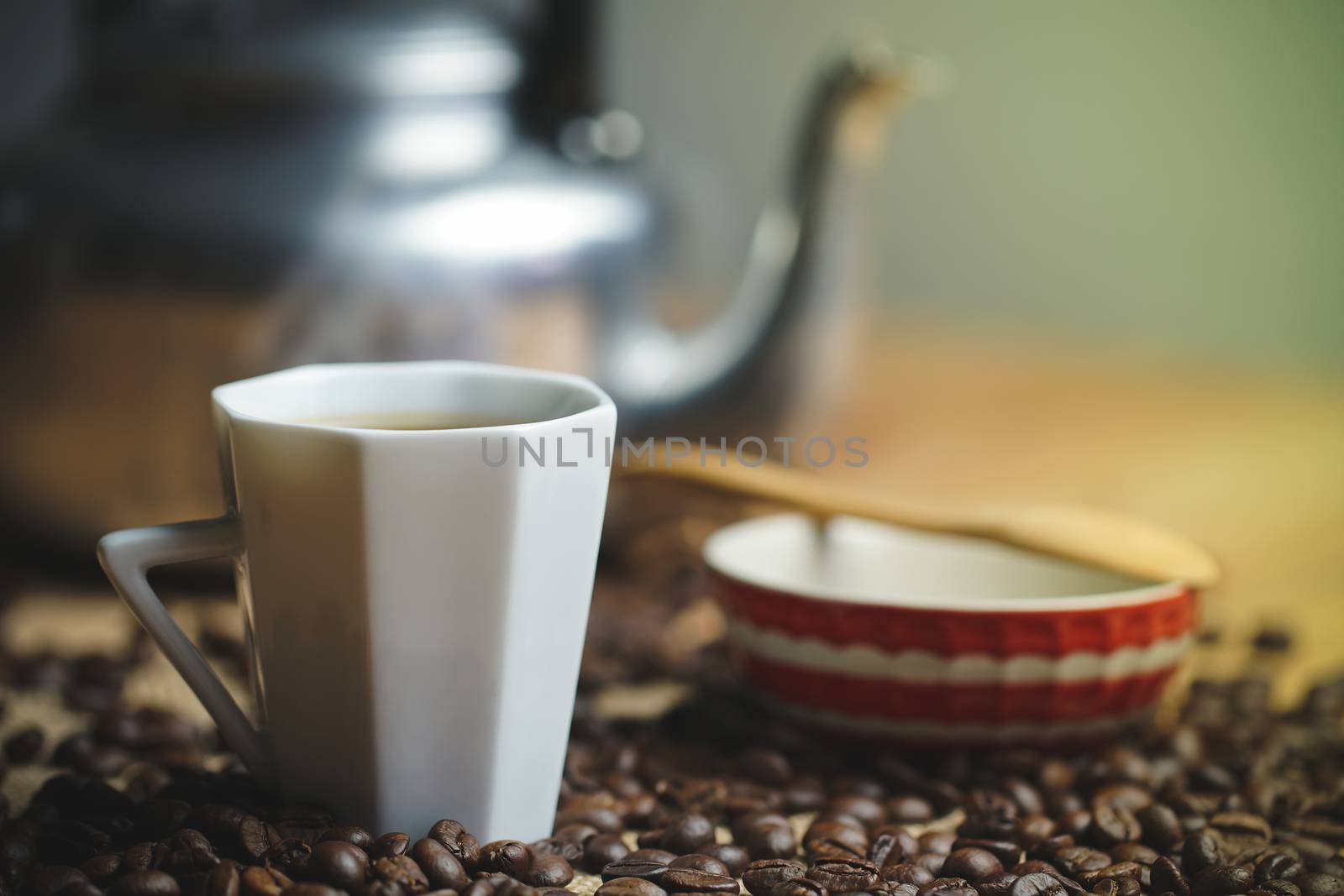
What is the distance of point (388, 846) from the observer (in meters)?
0.55

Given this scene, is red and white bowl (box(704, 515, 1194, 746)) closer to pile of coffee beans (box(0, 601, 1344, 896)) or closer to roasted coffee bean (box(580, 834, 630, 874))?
pile of coffee beans (box(0, 601, 1344, 896))

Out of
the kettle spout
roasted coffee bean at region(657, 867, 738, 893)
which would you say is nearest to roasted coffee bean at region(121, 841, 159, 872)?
roasted coffee bean at region(657, 867, 738, 893)

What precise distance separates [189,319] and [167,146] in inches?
5.7

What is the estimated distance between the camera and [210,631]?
3.07 ft

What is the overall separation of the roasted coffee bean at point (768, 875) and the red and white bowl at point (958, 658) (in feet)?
0.57

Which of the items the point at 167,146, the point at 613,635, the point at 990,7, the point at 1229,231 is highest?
the point at 990,7

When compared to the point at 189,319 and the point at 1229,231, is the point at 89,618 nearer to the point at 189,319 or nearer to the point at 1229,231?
the point at 189,319

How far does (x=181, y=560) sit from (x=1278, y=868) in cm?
52

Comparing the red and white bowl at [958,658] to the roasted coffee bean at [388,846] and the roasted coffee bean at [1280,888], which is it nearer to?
the roasted coffee bean at [1280,888]

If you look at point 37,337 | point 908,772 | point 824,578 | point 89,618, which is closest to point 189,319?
point 37,337

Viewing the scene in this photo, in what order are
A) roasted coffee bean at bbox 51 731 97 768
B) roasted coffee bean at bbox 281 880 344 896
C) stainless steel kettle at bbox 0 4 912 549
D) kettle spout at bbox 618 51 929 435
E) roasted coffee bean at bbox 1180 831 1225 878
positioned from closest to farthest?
roasted coffee bean at bbox 281 880 344 896 → roasted coffee bean at bbox 1180 831 1225 878 → roasted coffee bean at bbox 51 731 97 768 → stainless steel kettle at bbox 0 4 912 549 → kettle spout at bbox 618 51 929 435

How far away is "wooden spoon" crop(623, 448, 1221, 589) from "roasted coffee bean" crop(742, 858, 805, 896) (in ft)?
1.00

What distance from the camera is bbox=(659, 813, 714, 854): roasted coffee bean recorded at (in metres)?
0.62

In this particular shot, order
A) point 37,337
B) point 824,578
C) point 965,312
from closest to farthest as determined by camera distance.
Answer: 1. point 824,578
2. point 37,337
3. point 965,312
